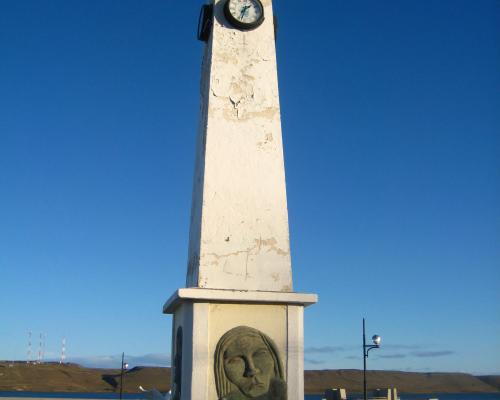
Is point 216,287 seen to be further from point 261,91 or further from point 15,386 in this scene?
point 15,386

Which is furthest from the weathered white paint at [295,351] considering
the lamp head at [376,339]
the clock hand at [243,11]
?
the lamp head at [376,339]

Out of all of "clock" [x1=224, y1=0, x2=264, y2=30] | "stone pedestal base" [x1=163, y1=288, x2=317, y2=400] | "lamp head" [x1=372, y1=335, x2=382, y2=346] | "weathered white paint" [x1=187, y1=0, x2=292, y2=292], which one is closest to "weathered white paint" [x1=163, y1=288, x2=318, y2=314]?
"stone pedestal base" [x1=163, y1=288, x2=317, y2=400]

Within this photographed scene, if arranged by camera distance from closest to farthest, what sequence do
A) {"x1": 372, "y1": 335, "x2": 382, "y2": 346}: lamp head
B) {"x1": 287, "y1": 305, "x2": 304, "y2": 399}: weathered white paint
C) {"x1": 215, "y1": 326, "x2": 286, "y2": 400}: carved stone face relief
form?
{"x1": 215, "y1": 326, "x2": 286, "y2": 400}: carved stone face relief < {"x1": 287, "y1": 305, "x2": 304, "y2": 399}: weathered white paint < {"x1": 372, "y1": 335, "x2": 382, "y2": 346}: lamp head

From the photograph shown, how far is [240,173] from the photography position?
8.04 m

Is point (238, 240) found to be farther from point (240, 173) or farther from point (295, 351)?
point (295, 351)

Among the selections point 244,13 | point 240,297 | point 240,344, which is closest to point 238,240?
point 240,297

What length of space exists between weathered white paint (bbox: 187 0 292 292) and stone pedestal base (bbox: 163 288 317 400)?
0.91 ft

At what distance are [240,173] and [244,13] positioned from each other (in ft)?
7.26

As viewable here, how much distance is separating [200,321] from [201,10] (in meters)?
4.37

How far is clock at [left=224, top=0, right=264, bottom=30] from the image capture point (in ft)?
28.2

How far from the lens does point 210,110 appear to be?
8195 mm

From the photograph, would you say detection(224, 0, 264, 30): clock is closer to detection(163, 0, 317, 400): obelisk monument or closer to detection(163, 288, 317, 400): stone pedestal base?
detection(163, 0, 317, 400): obelisk monument

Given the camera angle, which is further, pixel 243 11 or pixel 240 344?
pixel 243 11

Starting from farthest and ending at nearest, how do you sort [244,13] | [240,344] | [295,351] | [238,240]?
[244,13] < [238,240] < [295,351] < [240,344]
